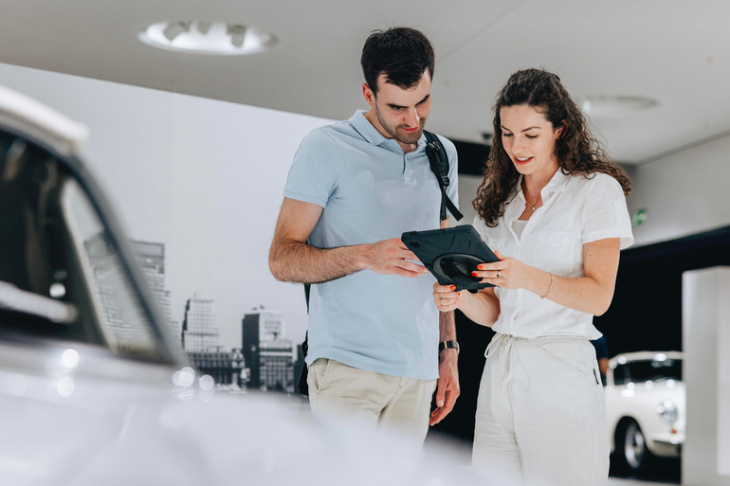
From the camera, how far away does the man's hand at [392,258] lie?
195 cm

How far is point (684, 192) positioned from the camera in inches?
313

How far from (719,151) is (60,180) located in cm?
745

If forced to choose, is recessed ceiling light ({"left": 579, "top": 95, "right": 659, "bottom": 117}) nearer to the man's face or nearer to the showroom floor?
the showroom floor

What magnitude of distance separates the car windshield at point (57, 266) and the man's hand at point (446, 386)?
1.34 m

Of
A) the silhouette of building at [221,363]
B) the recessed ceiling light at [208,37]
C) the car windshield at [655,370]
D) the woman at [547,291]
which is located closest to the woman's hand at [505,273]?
the woman at [547,291]

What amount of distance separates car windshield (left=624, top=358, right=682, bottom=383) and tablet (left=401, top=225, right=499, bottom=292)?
770 centimetres

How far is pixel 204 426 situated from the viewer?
93cm

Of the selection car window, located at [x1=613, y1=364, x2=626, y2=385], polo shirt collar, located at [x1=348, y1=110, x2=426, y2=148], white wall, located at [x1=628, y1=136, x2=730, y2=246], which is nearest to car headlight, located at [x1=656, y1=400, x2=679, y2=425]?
car window, located at [x1=613, y1=364, x2=626, y2=385]

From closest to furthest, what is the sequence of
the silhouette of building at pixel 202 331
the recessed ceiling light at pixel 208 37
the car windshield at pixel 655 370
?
the recessed ceiling light at pixel 208 37 < the silhouette of building at pixel 202 331 < the car windshield at pixel 655 370

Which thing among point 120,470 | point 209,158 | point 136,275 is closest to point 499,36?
point 209,158

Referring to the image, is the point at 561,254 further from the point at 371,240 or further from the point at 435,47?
the point at 435,47

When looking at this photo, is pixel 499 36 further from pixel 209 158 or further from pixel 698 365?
pixel 698 365

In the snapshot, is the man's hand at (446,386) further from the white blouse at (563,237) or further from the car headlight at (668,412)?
the car headlight at (668,412)

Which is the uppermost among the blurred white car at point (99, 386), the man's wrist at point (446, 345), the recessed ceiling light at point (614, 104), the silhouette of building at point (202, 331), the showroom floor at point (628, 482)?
the recessed ceiling light at point (614, 104)
